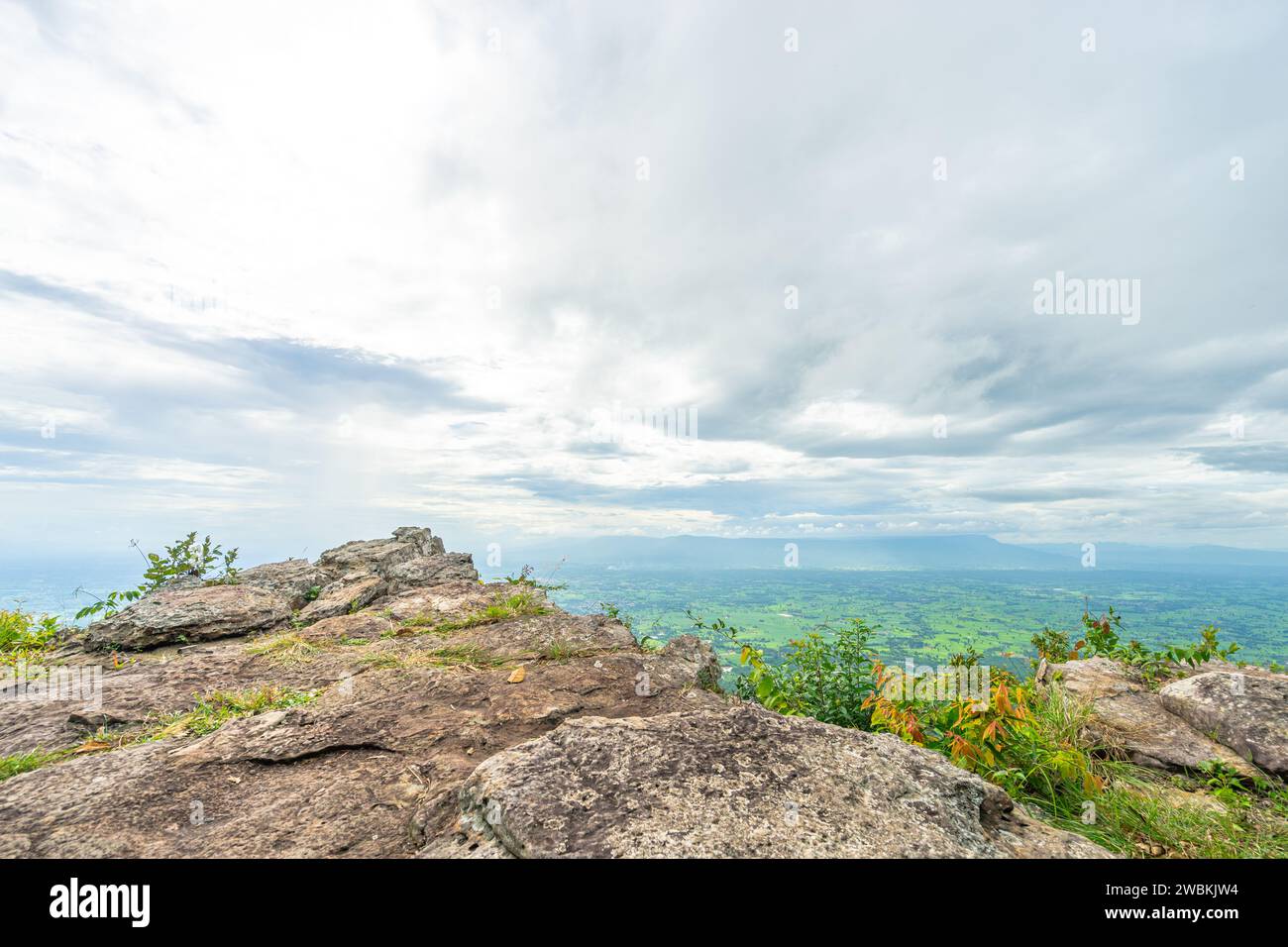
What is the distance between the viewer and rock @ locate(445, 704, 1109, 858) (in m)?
2.91

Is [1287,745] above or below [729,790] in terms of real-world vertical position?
below

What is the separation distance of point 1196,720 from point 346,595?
14331 millimetres

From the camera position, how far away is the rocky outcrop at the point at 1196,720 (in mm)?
5246

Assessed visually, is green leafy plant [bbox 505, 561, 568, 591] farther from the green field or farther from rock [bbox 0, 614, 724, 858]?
rock [bbox 0, 614, 724, 858]

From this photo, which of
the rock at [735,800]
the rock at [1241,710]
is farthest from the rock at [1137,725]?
the rock at [735,800]

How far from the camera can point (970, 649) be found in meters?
8.76

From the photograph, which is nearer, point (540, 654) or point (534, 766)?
point (534, 766)

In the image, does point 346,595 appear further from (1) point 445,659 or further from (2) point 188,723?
(2) point 188,723

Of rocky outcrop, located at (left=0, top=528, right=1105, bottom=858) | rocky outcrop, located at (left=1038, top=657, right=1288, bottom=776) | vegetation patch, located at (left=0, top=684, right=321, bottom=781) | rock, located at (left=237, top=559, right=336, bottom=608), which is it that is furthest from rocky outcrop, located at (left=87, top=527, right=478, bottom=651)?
rocky outcrop, located at (left=1038, top=657, right=1288, bottom=776)

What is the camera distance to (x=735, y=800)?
10.5 ft

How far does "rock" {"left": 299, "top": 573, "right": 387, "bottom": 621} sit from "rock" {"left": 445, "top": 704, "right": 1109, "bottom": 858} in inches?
354

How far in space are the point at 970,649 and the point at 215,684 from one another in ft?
38.4
